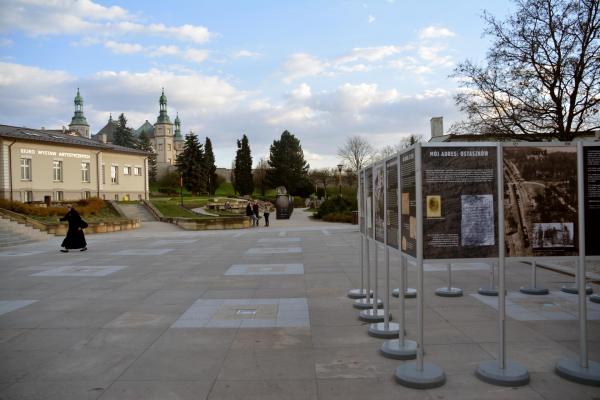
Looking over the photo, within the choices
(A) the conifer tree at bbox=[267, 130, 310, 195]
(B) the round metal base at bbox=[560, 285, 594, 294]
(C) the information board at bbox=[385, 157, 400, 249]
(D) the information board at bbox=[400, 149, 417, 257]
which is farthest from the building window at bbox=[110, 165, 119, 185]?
(D) the information board at bbox=[400, 149, 417, 257]

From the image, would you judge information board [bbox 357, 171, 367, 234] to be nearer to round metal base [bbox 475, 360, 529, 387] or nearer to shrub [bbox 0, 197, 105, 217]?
round metal base [bbox 475, 360, 529, 387]

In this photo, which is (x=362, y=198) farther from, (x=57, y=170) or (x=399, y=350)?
(x=57, y=170)

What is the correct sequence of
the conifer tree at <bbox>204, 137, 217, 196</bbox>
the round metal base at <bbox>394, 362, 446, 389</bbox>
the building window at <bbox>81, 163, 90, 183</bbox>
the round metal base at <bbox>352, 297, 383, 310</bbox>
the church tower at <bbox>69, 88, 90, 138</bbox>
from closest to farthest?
the round metal base at <bbox>394, 362, 446, 389</bbox>
the round metal base at <bbox>352, 297, 383, 310</bbox>
the building window at <bbox>81, 163, 90, 183</bbox>
the conifer tree at <bbox>204, 137, 217, 196</bbox>
the church tower at <bbox>69, 88, 90, 138</bbox>

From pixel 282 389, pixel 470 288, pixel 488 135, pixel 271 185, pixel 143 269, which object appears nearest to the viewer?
pixel 282 389

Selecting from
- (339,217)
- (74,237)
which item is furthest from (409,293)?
(339,217)

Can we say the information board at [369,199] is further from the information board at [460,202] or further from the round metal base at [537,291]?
the round metal base at [537,291]

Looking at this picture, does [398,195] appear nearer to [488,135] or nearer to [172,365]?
[172,365]

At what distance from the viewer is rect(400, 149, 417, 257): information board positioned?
477cm

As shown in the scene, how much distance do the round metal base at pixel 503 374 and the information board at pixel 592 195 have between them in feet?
4.82

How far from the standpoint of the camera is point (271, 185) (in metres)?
98.3

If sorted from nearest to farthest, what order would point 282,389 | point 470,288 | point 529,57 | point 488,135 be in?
1. point 282,389
2. point 470,288
3. point 529,57
4. point 488,135

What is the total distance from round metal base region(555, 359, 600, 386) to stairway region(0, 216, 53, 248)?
76.4 ft

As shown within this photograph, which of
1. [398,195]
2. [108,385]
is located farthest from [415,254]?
[108,385]

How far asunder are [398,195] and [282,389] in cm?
233
